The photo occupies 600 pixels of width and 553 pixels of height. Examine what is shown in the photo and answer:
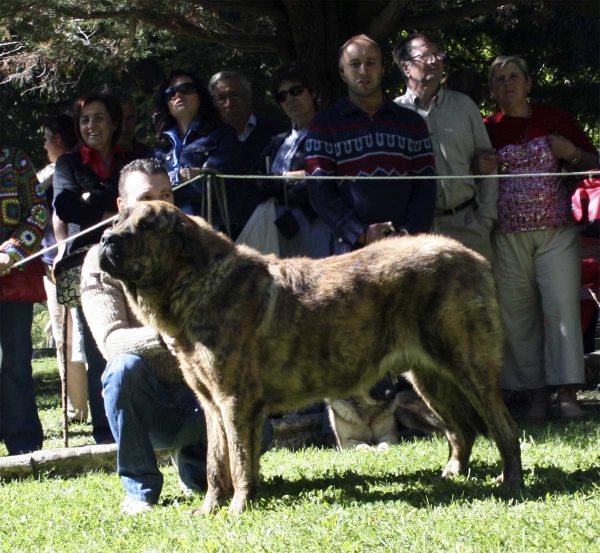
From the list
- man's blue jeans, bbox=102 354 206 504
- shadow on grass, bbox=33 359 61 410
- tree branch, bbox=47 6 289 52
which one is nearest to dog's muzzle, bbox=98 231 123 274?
man's blue jeans, bbox=102 354 206 504

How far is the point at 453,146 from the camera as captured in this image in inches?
282

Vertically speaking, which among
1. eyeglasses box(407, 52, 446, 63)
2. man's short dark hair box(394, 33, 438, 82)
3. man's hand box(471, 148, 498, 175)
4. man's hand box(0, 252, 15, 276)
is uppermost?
man's short dark hair box(394, 33, 438, 82)

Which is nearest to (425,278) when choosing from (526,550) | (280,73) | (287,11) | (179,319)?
(179,319)

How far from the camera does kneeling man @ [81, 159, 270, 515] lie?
527 cm

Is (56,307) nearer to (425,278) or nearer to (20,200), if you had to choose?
(20,200)

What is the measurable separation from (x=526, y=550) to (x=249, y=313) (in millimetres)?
1854

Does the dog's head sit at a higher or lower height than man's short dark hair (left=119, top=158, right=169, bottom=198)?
lower

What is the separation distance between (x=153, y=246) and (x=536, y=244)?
343cm

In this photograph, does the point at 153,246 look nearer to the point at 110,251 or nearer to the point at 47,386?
the point at 110,251

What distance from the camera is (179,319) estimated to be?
200 inches

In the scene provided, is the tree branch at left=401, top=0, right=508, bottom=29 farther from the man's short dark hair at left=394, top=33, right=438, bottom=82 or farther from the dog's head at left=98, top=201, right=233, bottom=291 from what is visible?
the dog's head at left=98, top=201, right=233, bottom=291

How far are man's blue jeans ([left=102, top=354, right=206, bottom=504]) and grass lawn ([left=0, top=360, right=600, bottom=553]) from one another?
0.18 m

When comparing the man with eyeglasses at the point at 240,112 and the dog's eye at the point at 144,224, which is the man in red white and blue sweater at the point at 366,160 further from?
the dog's eye at the point at 144,224

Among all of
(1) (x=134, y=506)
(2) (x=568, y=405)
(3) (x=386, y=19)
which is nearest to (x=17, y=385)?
(1) (x=134, y=506)
